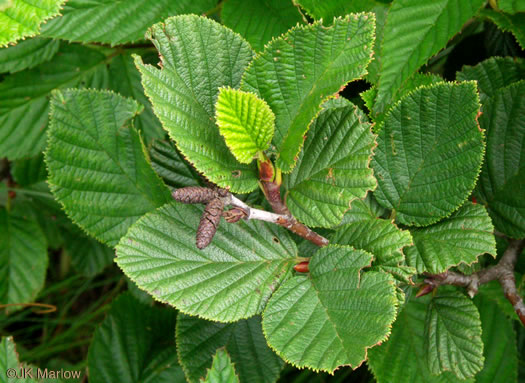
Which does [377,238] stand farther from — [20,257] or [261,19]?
[20,257]

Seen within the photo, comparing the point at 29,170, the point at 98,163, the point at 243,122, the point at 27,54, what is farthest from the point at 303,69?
the point at 29,170

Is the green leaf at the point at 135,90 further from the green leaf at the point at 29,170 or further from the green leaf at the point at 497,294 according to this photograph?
the green leaf at the point at 497,294

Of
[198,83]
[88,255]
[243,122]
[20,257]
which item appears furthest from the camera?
[88,255]

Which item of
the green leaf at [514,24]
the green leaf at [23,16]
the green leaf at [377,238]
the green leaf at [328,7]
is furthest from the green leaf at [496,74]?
the green leaf at [23,16]

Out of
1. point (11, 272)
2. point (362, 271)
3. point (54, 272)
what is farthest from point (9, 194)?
point (362, 271)

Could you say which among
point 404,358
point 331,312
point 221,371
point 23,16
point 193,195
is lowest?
point 404,358

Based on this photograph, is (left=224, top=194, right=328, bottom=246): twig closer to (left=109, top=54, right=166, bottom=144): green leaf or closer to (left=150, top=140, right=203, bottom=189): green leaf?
(left=150, top=140, right=203, bottom=189): green leaf

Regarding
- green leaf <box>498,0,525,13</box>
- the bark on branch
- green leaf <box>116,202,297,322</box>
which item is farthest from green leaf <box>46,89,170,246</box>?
green leaf <box>498,0,525,13</box>
